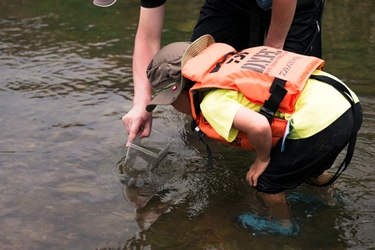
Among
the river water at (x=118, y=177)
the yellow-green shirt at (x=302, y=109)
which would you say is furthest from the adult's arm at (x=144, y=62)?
the yellow-green shirt at (x=302, y=109)

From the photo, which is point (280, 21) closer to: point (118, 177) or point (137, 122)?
point (137, 122)

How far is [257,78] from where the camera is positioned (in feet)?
9.47

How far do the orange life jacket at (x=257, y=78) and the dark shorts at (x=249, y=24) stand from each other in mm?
591

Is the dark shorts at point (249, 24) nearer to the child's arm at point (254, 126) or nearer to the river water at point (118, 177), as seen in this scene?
the river water at point (118, 177)

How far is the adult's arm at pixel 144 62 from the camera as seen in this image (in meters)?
3.39

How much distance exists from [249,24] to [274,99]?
117 cm

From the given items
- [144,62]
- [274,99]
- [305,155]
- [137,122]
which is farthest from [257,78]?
[144,62]

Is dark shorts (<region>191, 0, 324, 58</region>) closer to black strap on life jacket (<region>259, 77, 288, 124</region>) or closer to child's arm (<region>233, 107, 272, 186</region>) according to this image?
black strap on life jacket (<region>259, 77, 288, 124</region>)

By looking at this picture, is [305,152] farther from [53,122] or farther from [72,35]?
[72,35]

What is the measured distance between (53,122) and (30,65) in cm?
139

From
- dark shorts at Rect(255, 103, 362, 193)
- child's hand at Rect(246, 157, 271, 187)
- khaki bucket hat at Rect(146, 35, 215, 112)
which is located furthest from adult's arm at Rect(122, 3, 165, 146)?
dark shorts at Rect(255, 103, 362, 193)

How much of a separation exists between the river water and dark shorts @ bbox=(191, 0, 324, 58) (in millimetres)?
878

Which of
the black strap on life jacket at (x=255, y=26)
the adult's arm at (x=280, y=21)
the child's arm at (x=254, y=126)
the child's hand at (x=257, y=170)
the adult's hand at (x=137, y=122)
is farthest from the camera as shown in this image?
the black strap on life jacket at (x=255, y=26)

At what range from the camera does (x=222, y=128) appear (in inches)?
111
